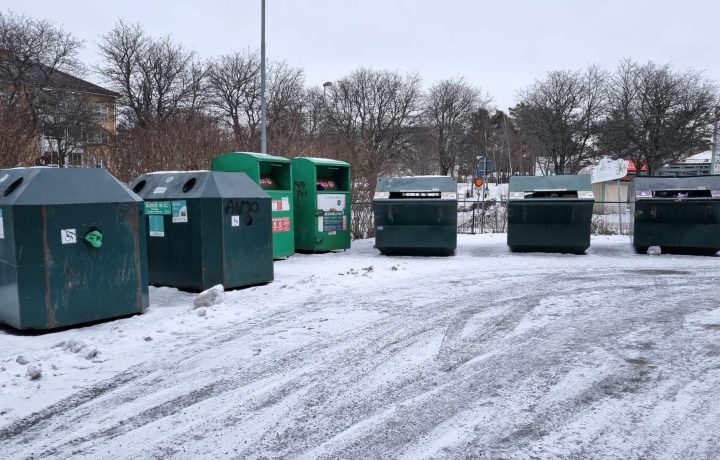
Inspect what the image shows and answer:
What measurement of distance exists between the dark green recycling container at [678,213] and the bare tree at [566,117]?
81.9 feet

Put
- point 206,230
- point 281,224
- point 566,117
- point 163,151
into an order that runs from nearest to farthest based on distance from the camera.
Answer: point 206,230 < point 281,224 < point 163,151 < point 566,117

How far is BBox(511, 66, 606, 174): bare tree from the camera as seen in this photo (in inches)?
1372

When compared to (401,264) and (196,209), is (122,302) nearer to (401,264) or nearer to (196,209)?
(196,209)

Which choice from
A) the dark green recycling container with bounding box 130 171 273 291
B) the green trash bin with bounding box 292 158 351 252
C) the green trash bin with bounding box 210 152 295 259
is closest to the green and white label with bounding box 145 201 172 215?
the dark green recycling container with bounding box 130 171 273 291

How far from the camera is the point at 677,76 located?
1134 inches

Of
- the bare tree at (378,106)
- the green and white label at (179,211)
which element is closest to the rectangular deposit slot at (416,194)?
the green and white label at (179,211)

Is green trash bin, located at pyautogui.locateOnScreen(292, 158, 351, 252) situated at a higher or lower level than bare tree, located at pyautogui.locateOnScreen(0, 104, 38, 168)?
lower

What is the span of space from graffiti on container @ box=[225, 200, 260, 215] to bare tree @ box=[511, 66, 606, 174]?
3183 cm

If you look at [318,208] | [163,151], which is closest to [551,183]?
[318,208]

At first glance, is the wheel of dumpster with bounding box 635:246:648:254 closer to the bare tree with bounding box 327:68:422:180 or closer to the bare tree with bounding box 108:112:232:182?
the bare tree with bounding box 108:112:232:182

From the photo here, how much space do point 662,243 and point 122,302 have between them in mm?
10404

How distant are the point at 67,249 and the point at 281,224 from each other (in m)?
5.22

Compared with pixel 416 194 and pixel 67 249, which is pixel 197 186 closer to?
pixel 67 249

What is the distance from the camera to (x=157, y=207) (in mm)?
6961
